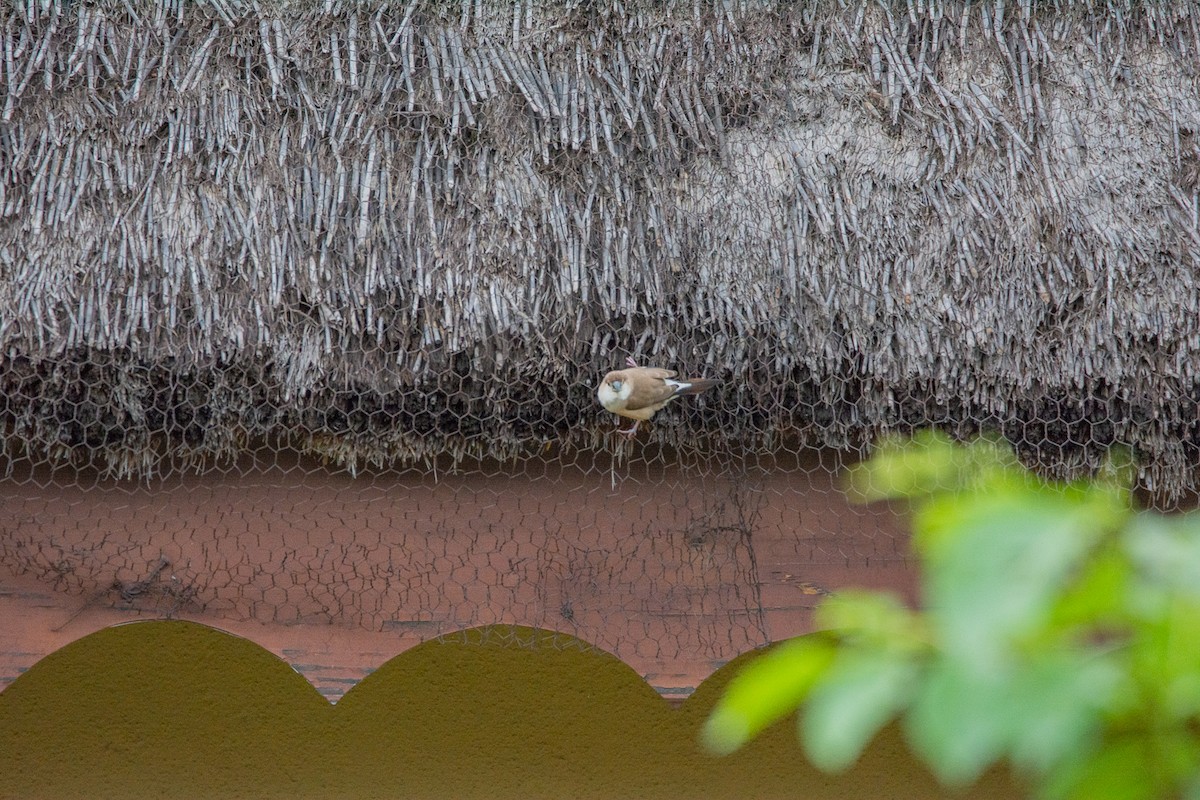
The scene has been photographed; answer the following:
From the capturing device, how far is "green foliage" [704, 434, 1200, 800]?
0.34 meters

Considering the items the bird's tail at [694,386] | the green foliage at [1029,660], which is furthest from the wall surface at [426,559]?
the green foliage at [1029,660]

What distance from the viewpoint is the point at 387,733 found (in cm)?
239

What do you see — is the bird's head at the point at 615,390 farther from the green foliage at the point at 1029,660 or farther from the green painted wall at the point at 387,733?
the green foliage at the point at 1029,660

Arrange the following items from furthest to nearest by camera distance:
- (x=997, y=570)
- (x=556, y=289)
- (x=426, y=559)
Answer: (x=426, y=559)
(x=556, y=289)
(x=997, y=570)

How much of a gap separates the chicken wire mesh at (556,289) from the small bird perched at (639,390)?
0.10 metres

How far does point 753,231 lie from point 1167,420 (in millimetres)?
796

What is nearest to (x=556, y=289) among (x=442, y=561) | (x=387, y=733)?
(x=442, y=561)

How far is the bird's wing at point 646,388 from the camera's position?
1648mm

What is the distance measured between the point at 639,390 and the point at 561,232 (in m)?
0.33

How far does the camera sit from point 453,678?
2.39 meters

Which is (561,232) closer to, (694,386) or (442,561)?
(694,386)

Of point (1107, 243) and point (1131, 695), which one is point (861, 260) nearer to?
point (1107, 243)

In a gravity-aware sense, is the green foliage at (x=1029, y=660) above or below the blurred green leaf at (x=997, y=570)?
below

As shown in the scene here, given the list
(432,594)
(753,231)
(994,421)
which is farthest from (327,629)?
(994,421)
